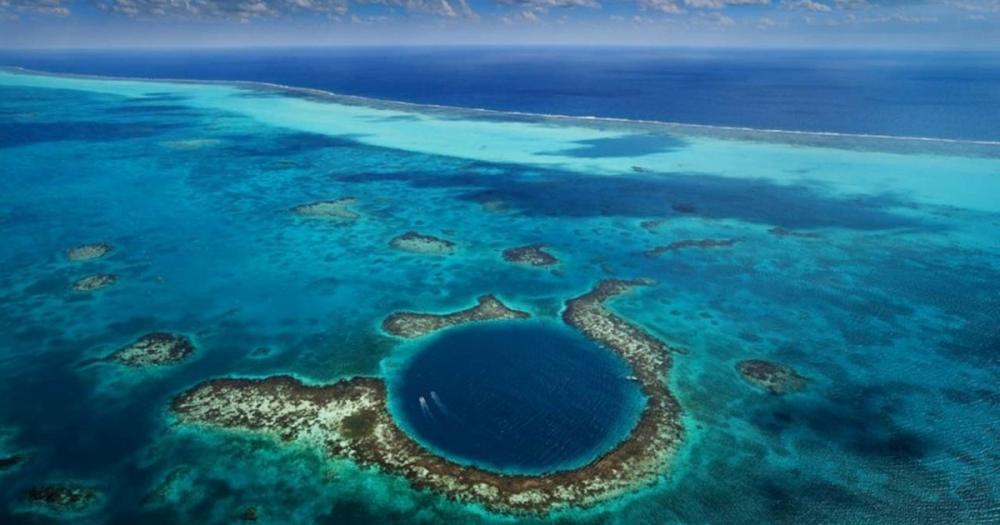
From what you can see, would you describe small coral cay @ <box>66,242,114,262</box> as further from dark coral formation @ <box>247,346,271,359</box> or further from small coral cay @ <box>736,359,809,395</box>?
small coral cay @ <box>736,359,809,395</box>

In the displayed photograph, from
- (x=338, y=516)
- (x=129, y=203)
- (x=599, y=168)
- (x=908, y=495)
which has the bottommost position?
(x=338, y=516)

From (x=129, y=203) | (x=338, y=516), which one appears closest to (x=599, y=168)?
(x=129, y=203)

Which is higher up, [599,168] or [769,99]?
[769,99]

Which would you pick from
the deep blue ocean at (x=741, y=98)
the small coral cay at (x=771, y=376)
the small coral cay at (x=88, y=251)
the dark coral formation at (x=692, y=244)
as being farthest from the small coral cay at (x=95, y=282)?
the deep blue ocean at (x=741, y=98)

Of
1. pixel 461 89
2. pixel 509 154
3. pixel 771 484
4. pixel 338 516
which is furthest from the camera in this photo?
pixel 461 89

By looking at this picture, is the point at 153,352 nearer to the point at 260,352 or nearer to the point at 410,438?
the point at 260,352

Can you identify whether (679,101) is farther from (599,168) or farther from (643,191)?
(643,191)

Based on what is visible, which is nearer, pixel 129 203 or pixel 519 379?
pixel 519 379

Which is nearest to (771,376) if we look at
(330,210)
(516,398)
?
(516,398)

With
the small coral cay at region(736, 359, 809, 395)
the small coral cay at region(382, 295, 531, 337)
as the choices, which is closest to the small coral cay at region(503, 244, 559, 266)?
the small coral cay at region(382, 295, 531, 337)
